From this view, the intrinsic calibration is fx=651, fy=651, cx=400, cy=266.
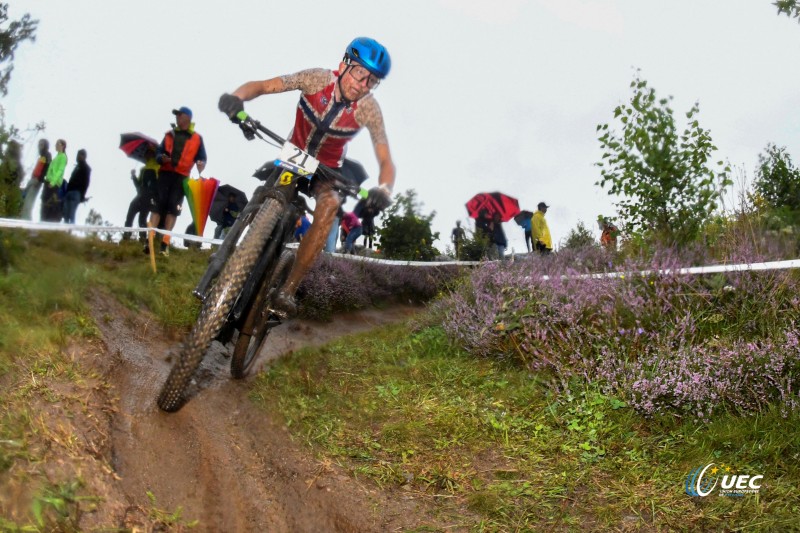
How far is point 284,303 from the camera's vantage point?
4922 mm

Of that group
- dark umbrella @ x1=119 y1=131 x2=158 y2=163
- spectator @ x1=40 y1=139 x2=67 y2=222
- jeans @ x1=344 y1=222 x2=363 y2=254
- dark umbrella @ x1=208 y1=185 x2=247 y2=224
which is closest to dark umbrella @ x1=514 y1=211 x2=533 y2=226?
jeans @ x1=344 y1=222 x2=363 y2=254

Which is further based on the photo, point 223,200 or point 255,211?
point 223,200

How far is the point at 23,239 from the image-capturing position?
4.73m

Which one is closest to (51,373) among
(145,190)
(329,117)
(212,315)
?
(212,315)

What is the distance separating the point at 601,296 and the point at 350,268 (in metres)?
5.22

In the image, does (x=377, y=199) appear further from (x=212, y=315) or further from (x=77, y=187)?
(x=77, y=187)

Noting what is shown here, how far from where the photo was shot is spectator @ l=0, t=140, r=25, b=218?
4.58 meters

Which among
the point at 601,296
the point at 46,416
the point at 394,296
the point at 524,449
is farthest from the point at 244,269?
the point at 394,296

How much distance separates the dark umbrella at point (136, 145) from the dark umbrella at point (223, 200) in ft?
8.20

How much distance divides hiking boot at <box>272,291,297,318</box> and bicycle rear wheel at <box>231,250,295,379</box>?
0.06 m

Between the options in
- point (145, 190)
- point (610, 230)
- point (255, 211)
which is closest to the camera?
point (255, 211)

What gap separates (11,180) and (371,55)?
290cm

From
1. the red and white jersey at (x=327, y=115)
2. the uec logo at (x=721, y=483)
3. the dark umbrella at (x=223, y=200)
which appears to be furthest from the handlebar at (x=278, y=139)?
the dark umbrella at (x=223, y=200)

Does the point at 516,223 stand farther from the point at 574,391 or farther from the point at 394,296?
the point at 574,391
